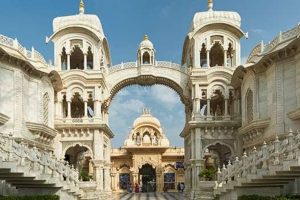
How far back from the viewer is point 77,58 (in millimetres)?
39969

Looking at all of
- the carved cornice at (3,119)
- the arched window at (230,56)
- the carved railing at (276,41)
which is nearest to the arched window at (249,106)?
the carved railing at (276,41)

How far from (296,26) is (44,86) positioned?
50.3 ft

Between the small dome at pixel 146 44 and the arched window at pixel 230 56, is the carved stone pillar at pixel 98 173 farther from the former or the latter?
the arched window at pixel 230 56

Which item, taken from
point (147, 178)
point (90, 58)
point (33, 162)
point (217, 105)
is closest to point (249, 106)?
point (217, 105)

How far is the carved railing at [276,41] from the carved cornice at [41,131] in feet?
41.8

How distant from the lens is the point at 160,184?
49312mm

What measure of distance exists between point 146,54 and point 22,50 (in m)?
13.0

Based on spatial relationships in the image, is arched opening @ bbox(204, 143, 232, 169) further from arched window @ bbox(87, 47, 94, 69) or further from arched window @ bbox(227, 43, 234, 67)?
arched window @ bbox(87, 47, 94, 69)

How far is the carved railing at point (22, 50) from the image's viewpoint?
85.9 feet

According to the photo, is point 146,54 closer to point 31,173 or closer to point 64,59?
point 64,59

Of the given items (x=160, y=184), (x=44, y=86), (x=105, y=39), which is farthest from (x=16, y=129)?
(x=160, y=184)

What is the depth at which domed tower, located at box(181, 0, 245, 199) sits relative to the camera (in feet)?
111

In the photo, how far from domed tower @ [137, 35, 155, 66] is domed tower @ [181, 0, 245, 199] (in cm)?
303

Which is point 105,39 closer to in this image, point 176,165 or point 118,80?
point 118,80
